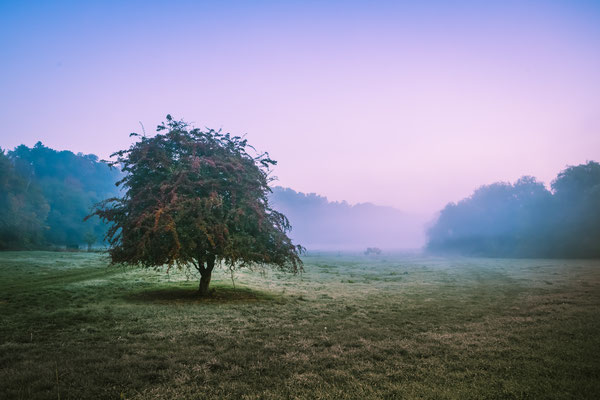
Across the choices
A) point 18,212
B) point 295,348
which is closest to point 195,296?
point 295,348

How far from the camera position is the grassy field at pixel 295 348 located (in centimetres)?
698

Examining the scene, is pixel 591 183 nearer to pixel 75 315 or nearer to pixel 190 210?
pixel 190 210

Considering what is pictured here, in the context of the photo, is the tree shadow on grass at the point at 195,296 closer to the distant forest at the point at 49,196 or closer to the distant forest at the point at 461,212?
the distant forest at the point at 49,196

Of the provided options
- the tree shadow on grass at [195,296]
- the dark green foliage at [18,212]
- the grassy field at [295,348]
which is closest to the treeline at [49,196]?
the dark green foliage at [18,212]

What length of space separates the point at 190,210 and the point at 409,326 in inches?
491

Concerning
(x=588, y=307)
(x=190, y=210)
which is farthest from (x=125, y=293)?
(x=588, y=307)

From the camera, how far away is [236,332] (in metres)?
11.8

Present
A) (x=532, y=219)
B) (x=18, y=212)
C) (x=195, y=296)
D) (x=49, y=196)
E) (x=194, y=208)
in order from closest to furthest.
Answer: (x=194, y=208)
(x=195, y=296)
(x=18, y=212)
(x=532, y=219)
(x=49, y=196)

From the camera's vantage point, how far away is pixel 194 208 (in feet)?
56.2

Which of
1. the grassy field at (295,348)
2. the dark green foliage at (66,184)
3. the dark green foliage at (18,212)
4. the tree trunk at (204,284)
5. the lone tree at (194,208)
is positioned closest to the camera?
the grassy field at (295,348)

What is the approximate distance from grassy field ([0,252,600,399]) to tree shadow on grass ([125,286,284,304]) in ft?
2.26

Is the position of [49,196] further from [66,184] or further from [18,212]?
[18,212]

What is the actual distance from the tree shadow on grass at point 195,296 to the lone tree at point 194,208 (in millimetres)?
→ 1069

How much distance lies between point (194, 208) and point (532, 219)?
91.0 m
